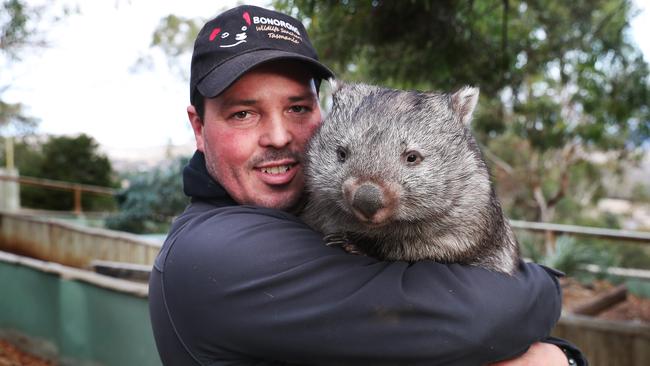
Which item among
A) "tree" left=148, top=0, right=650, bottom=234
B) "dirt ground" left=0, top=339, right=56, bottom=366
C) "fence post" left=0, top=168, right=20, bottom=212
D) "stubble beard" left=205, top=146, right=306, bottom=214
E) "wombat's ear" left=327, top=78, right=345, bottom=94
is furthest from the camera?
"fence post" left=0, top=168, right=20, bottom=212

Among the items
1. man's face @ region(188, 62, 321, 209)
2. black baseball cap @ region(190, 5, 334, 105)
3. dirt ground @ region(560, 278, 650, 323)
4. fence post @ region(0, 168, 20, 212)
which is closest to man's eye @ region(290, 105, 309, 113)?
man's face @ region(188, 62, 321, 209)

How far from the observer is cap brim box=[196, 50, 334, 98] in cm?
159

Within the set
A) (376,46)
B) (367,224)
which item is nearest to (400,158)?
(367,224)

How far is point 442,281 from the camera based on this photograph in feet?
4.44

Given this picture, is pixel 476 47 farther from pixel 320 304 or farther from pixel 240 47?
pixel 320 304

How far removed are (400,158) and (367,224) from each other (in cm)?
20

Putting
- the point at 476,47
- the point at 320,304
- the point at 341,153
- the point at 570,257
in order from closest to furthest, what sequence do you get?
the point at 320,304, the point at 341,153, the point at 476,47, the point at 570,257

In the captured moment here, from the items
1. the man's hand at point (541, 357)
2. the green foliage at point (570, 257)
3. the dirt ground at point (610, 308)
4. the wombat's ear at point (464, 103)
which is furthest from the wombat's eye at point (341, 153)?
the green foliage at point (570, 257)

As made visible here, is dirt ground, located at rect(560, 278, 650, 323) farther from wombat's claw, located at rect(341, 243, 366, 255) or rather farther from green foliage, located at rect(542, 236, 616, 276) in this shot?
wombat's claw, located at rect(341, 243, 366, 255)

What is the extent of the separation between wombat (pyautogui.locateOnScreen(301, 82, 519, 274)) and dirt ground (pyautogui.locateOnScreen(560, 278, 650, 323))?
4.72m

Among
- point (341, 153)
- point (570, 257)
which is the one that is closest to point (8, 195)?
point (570, 257)

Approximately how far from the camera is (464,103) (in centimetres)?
182

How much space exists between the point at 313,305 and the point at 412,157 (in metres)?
0.53

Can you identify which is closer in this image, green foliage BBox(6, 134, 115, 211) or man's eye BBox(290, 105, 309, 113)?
man's eye BBox(290, 105, 309, 113)
